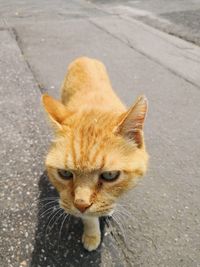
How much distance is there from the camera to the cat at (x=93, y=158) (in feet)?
6.90

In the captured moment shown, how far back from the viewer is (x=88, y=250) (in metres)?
2.50

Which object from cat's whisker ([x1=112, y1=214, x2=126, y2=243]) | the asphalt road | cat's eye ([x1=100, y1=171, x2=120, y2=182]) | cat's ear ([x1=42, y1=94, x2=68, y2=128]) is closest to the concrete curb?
the asphalt road

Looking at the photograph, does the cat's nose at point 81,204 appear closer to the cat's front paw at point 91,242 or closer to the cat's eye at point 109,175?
the cat's eye at point 109,175

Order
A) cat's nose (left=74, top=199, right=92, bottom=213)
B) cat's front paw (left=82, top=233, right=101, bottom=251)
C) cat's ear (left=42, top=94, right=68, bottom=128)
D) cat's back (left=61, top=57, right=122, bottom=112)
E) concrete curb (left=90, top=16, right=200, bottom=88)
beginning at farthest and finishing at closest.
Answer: concrete curb (left=90, top=16, right=200, bottom=88) → cat's back (left=61, top=57, right=122, bottom=112) → cat's front paw (left=82, top=233, right=101, bottom=251) → cat's ear (left=42, top=94, right=68, bottom=128) → cat's nose (left=74, top=199, right=92, bottom=213)

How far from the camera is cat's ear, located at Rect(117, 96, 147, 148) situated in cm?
213

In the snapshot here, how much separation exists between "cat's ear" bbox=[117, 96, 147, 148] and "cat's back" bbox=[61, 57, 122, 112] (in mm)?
638

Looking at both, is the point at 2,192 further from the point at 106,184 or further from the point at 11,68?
the point at 11,68

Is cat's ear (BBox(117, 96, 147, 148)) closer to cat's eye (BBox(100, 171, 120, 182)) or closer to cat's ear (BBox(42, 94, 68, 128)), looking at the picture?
cat's eye (BBox(100, 171, 120, 182))

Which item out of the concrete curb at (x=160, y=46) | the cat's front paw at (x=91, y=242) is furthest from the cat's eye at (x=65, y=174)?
the concrete curb at (x=160, y=46)

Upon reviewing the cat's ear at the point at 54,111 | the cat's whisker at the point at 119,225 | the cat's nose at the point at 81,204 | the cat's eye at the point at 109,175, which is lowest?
the cat's whisker at the point at 119,225

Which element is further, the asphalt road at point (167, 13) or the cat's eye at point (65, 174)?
the asphalt road at point (167, 13)

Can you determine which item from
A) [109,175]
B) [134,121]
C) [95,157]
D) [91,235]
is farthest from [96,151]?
[91,235]

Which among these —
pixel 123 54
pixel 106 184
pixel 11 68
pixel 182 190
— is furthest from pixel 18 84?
pixel 106 184

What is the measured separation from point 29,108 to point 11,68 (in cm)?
154
